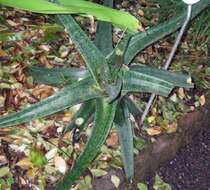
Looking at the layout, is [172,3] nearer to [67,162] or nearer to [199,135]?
[199,135]

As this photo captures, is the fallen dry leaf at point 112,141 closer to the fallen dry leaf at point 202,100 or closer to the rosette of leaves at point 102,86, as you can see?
the rosette of leaves at point 102,86

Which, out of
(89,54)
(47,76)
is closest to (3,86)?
(47,76)

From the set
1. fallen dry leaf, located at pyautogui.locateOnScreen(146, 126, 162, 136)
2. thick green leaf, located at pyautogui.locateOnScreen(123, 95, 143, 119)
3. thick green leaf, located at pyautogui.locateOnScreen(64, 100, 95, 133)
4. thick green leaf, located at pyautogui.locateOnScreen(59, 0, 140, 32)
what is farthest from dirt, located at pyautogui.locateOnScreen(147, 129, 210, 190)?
thick green leaf, located at pyautogui.locateOnScreen(59, 0, 140, 32)

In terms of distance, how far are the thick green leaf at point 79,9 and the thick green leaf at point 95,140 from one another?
1.56 ft

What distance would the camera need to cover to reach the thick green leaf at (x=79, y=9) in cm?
117

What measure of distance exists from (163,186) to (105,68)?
2.20 feet

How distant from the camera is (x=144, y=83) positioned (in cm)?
169

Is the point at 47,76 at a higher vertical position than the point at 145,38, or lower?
lower

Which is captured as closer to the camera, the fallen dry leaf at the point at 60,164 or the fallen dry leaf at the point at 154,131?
the fallen dry leaf at the point at 60,164

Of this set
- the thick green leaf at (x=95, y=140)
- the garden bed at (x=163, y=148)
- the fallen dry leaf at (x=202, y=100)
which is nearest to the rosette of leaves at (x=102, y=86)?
the thick green leaf at (x=95, y=140)

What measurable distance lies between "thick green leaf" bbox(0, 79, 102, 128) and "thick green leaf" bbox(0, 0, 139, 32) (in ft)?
1.29

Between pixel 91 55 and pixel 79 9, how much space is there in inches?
18.1

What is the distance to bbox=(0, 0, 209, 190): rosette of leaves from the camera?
1628mm

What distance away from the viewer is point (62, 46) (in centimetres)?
226
